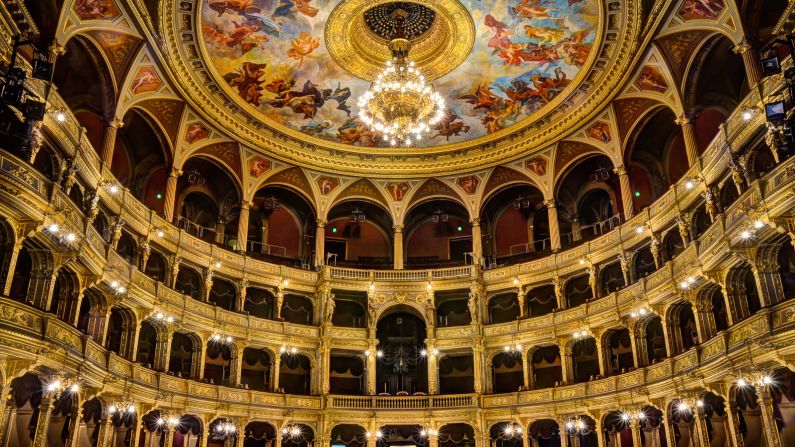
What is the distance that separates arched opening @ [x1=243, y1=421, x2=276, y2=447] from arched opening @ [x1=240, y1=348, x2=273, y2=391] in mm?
1712

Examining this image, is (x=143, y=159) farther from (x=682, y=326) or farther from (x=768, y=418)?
(x=768, y=418)

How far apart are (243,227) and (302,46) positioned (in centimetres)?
1005

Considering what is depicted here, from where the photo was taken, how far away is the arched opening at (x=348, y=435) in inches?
1270

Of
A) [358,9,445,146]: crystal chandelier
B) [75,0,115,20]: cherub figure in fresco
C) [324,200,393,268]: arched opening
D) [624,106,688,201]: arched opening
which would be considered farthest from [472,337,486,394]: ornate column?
[75,0,115,20]: cherub figure in fresco

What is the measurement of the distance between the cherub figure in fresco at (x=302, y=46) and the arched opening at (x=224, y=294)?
11.3 m

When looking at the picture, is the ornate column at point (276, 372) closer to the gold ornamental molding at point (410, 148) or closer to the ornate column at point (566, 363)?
the gold ornamental molding at point (410, 148)

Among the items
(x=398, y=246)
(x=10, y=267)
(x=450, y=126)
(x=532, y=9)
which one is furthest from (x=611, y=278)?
(x=10, y=267)

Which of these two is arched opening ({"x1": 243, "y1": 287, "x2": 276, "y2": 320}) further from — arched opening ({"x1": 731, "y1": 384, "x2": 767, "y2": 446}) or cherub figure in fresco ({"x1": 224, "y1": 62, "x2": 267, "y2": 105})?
arched opening ({"x1": 731, "y1": 384, "x2": 767, "y2": 446})

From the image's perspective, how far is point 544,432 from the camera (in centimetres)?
3122

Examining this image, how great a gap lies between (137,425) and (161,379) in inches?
77.9

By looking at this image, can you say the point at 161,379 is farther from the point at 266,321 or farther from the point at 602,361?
the point at 602,361

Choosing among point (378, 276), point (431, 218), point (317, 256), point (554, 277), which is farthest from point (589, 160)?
point (317, 256)

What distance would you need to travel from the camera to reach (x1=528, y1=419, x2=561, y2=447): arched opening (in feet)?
103

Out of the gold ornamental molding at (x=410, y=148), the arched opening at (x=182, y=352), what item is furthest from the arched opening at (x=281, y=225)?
the arched opening at (x=182, y=352)
